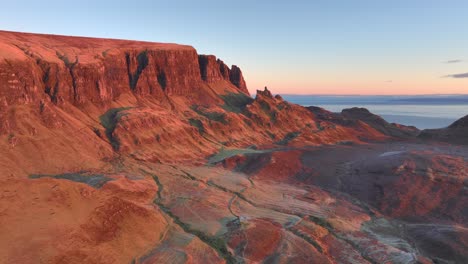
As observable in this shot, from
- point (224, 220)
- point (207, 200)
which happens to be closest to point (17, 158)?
point (207, 200)

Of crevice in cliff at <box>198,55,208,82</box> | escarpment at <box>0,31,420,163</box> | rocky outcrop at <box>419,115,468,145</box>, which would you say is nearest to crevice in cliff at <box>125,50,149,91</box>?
escarpment at <box>0,31,420,163</box>

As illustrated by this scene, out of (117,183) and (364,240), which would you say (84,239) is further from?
(364,240)

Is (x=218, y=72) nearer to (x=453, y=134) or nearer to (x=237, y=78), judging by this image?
(x=237, y=78)

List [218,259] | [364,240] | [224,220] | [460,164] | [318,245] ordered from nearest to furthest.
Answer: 1. [218,259]
2. [318,245]
3. [364,240]
4. [224,220]
5. [460,164]

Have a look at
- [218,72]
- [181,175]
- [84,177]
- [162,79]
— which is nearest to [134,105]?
[162,79]

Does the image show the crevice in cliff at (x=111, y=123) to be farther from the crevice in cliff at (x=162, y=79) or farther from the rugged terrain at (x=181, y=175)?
the crevice in cliff at (x=162, y=79)

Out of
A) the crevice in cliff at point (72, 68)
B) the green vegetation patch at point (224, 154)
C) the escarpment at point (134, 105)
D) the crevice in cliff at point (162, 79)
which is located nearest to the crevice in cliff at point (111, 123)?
the escarpment at point (134, 105)
